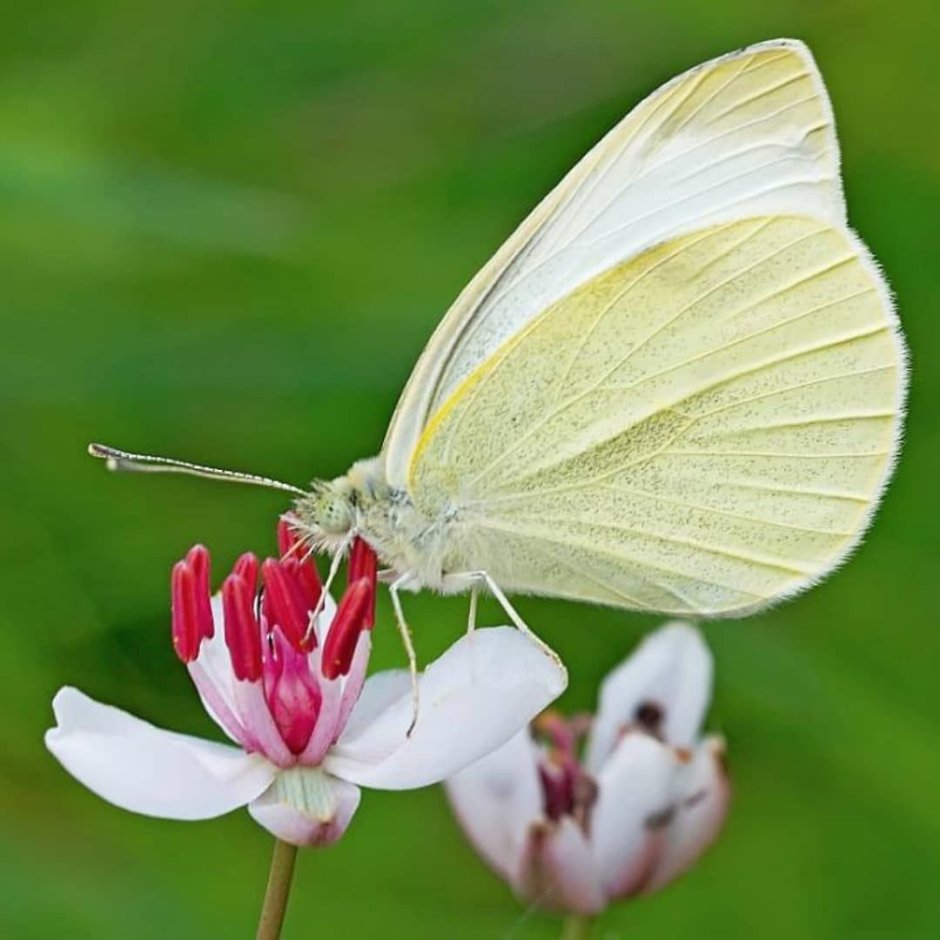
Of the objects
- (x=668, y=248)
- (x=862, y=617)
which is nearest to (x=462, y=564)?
(x=668, y=248)

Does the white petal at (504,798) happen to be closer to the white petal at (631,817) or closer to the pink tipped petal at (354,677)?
the white petal at (631,817)

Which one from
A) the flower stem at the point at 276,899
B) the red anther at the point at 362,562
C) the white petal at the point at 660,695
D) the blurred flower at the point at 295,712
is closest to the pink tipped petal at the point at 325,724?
the blurred flower at the point at 295,712

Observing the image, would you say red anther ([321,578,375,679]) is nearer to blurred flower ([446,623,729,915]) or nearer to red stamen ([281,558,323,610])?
red stamen ([281,558,323,610])

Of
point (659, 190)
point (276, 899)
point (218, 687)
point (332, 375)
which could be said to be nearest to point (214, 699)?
point (218, 687)

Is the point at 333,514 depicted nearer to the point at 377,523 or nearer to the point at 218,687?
the point at 377,523

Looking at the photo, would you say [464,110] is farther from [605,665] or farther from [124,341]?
[605,665]

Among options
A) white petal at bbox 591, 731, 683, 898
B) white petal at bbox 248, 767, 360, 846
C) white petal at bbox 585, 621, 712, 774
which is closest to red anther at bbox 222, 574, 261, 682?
white petal at bbox 248, 767, 360, 846
